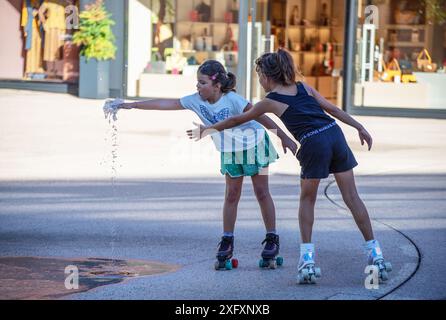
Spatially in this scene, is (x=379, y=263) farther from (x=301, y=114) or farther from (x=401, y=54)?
(x=401, y=54)

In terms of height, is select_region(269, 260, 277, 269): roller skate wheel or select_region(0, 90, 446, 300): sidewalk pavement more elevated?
select_region(269, 260, 277, 269): roller skate wheel

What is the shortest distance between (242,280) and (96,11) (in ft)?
52.1

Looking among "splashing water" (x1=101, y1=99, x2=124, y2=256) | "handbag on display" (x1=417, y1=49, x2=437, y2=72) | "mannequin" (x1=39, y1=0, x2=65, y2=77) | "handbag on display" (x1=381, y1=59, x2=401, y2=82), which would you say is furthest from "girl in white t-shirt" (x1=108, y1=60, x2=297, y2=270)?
"mannequin" (x1=39, y1=0, x2=65, y2=77)

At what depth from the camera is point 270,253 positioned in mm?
7027

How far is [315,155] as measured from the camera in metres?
6.58

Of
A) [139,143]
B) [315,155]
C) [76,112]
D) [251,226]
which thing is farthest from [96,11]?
[315,155]

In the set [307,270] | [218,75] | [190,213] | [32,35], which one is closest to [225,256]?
[307,270]

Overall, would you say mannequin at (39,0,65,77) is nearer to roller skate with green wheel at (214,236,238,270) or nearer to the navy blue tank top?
roller skate with green wheel at (214,236,238,270)

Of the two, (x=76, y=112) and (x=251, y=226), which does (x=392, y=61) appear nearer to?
(x=76, y=112)

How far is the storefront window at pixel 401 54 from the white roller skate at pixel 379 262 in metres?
14.1

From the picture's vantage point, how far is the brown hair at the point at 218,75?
22.9 feet

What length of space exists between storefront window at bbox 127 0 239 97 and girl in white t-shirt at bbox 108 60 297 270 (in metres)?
14.8

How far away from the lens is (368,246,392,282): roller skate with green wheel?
21.6ft

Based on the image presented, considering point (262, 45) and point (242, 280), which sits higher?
point (262, 45)
